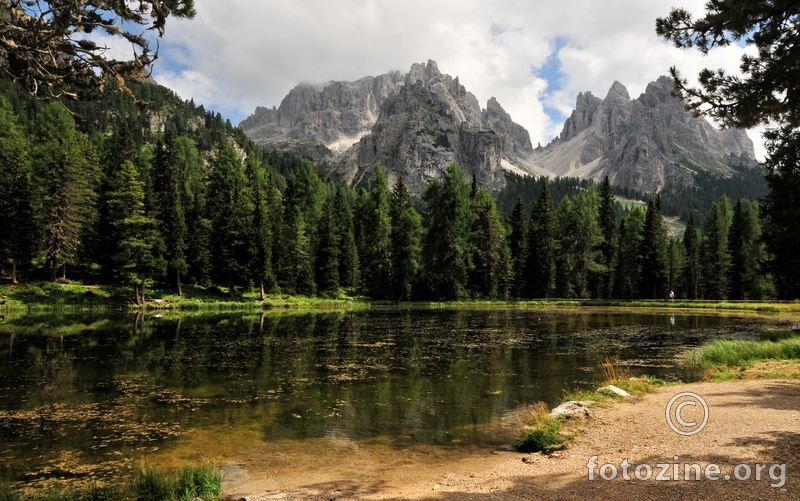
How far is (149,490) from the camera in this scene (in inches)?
336

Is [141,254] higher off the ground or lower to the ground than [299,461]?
higher

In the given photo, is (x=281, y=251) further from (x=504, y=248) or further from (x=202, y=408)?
(x=202, y=408)

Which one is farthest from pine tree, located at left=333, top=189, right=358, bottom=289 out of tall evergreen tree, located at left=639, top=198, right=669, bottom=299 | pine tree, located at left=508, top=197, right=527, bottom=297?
tall evergreen tree, located at left=639, top=198, right=669, bottom=299

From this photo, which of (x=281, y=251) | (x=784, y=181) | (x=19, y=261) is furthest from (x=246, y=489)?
(x=19, y=261)

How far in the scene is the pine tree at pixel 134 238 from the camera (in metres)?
59.1

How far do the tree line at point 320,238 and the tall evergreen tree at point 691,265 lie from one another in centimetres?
27

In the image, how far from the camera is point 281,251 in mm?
71750

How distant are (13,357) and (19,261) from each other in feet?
161

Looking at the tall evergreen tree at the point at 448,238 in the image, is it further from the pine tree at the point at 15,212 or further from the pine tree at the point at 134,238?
the pine tree at the point at 15,212

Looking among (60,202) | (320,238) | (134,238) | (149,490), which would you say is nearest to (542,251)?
(320,238)

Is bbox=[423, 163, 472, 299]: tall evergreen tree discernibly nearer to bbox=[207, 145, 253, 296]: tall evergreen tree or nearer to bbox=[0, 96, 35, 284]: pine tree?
bbox=[207, 145, 253, 296]: tall evergreen tree

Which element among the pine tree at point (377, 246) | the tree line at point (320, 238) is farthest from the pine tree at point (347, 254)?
the pine tree at point (377, 246)

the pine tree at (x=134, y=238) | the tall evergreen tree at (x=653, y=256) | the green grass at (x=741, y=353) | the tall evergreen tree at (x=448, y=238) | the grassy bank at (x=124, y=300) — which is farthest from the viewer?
the tall evergreen tree at (x=653, y=256)

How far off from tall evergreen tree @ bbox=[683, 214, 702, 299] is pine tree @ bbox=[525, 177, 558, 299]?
23.3 m
